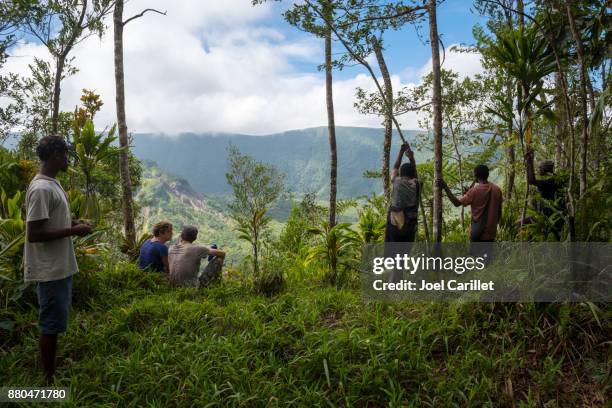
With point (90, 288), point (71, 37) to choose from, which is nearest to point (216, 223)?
point (71, 37)

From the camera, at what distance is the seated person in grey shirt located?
560cm

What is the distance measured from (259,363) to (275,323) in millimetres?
648

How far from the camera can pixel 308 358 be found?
3.56m

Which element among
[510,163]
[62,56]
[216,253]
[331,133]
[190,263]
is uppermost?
[62,56]

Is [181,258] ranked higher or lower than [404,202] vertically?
lower

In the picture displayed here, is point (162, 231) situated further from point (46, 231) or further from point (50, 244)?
point (46, 231)

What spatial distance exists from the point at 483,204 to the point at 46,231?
4.70m

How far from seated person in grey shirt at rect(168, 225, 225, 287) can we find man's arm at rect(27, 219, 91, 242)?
7.93 feet

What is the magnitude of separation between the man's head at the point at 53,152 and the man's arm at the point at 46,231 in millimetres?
519

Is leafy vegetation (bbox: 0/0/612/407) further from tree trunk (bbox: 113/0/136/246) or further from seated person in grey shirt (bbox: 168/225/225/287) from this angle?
tree trunk (bbox: 113/0/136/246)

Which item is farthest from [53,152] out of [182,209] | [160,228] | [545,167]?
[182,209]

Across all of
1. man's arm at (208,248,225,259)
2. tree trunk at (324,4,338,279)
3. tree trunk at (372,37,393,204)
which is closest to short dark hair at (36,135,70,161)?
man's arm at (208,248,225,259)

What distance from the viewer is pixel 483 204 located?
5.06 m

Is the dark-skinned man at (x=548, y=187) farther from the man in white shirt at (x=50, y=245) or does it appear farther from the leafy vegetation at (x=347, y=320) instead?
the man in white shirt at (x=50, y=245)
